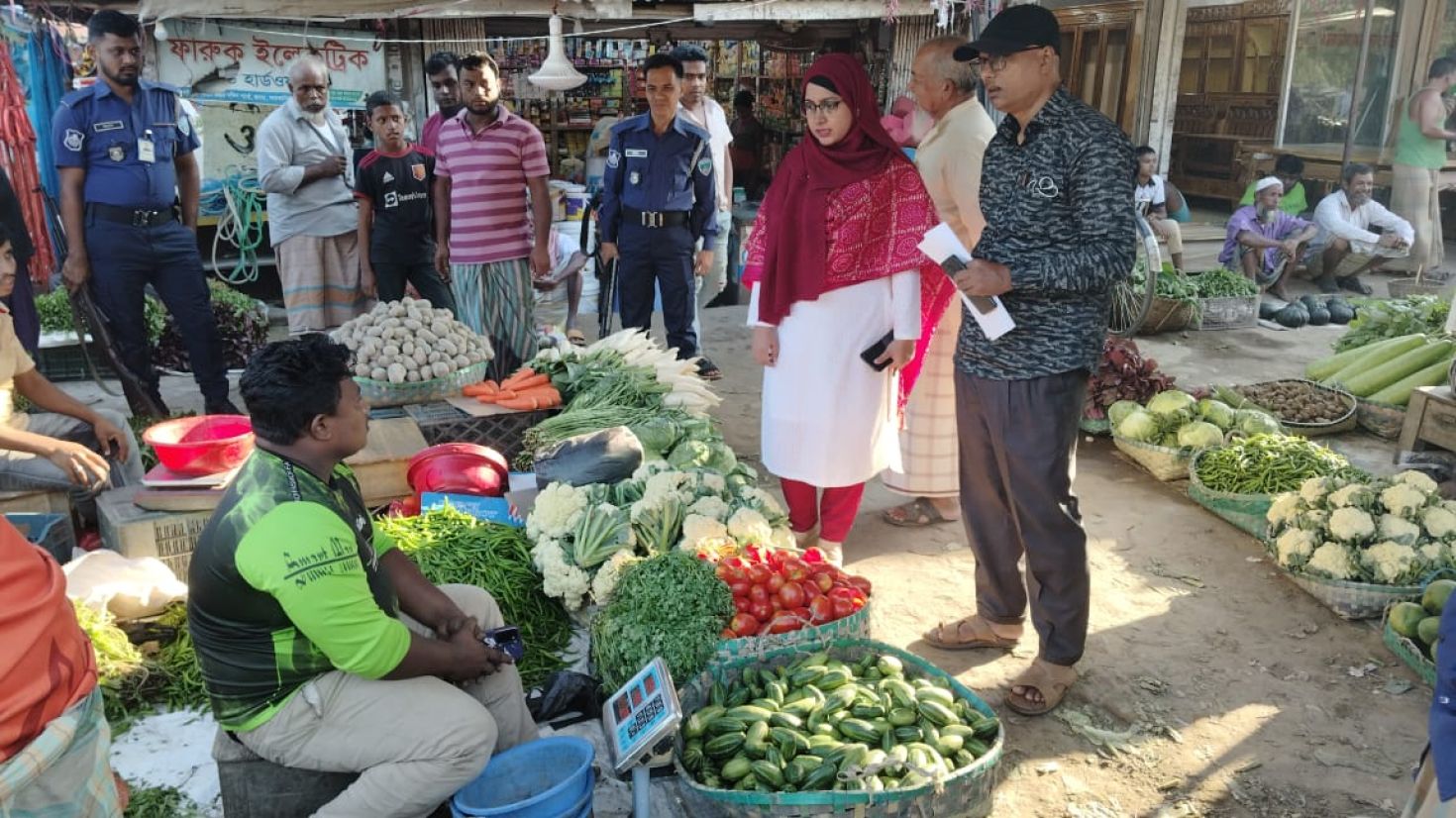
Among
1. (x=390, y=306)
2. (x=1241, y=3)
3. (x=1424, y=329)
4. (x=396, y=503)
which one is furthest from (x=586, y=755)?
(x=1241, y=3)

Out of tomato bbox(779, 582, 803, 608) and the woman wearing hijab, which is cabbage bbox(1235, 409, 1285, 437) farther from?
tomato bbox(779, 582, 803, 608)

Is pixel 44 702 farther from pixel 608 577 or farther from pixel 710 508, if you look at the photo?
pixel 710 508

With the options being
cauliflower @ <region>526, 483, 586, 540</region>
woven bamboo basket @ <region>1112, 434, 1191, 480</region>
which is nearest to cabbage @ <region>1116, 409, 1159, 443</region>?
woven bamboo basket @ <region>1112, 434, 1191, 480</region>

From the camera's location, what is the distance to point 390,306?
16.9ft

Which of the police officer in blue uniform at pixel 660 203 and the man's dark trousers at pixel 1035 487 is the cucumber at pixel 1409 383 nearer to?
the man's dark trousers at pixel 1035 487

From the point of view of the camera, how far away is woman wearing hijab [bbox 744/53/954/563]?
3.64 metres

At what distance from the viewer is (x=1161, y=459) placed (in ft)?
17.3

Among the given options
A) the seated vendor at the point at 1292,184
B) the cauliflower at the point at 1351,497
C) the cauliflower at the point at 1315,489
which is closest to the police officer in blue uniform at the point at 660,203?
the cauliflower at the point at 1315,489

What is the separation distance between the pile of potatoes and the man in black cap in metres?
2.70

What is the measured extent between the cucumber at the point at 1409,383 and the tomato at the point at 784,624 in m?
4.59

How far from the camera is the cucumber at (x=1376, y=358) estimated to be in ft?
20.5

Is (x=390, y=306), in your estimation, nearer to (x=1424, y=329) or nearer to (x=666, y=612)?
(x=666, y=612)

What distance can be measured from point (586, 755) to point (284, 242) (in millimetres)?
4912

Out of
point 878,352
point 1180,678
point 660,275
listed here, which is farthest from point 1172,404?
point 660,275
